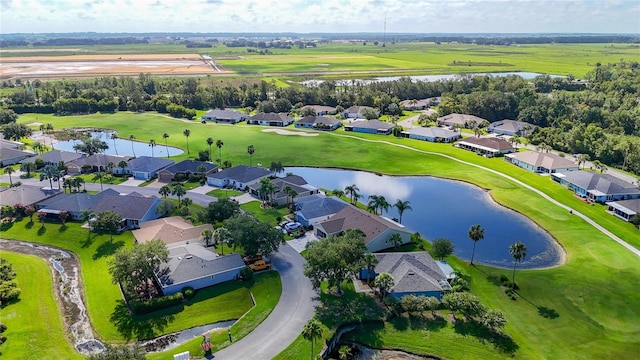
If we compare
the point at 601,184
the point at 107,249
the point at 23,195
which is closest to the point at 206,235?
the point at 107,249

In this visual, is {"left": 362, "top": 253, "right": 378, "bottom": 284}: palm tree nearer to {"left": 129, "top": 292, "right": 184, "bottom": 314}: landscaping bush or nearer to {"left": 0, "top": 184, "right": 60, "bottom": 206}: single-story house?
{"left": 129, "top": 292, "right": 184, "bottom": 314}: landscaping bush

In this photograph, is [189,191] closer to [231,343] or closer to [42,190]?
[42,190]

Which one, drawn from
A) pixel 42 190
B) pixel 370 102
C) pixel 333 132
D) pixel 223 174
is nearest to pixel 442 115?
pixel 370 102

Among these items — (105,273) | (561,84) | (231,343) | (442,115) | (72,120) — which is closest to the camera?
(231,343)

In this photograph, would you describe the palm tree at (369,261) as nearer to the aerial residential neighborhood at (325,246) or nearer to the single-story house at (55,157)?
the aerial residential neighborhood at (325,246)

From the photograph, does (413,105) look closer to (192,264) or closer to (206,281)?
(192,264)

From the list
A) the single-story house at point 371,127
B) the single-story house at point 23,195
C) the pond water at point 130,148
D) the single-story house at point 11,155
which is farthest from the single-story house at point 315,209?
the single-story house at point 11,155
